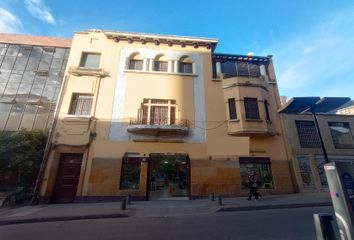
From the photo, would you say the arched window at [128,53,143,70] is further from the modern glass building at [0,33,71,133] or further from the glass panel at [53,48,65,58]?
the glass panel at [53,48,65,58]

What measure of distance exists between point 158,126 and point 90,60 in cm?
832

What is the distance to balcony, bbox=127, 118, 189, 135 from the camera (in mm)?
13383

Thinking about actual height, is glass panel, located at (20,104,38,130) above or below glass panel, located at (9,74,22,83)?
below

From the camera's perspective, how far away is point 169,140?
13.8 m

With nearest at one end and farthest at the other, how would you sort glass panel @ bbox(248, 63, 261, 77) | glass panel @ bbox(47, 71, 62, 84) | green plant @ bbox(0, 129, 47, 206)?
green plant @ bbox(0, 129, 47, 206) < glass panel @ bbox(47, 71, 62, 84) < glass panel @ bbox(248, 63, 261, 77)

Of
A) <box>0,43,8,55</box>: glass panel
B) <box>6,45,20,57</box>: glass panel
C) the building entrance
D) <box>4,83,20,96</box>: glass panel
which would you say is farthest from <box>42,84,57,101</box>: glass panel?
the building entrance

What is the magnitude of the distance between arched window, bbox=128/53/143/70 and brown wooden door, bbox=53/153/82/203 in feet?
26.5

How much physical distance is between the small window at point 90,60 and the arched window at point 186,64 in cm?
682

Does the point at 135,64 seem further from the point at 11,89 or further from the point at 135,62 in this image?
the point at 11,89

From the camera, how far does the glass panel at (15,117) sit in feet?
45.9

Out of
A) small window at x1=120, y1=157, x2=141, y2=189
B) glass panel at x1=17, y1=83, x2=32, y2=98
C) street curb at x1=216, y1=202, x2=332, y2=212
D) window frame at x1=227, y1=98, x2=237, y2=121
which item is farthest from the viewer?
glass panel at x1=17, y1=83, x2=32, y2=98

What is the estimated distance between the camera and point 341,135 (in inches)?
621

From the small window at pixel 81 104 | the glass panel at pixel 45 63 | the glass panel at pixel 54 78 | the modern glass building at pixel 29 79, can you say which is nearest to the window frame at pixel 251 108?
the small window at pixel 81 104

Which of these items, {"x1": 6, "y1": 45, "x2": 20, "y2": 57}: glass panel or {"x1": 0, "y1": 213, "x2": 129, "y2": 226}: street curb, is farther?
{"x1": 6, "y1": 45, "x2": 20, "y2": 57}: glass panel
